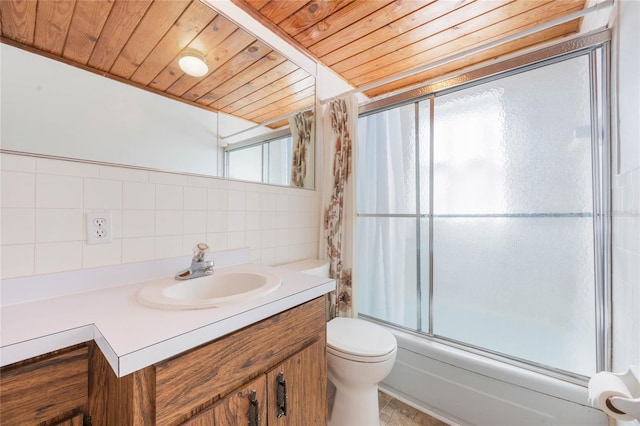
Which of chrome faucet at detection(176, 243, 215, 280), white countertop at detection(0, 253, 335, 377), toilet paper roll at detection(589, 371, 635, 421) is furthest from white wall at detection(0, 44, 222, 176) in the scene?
toilet paper roll at detection(589, 371, 635, 421)

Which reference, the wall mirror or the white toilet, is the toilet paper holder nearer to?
the white toilet

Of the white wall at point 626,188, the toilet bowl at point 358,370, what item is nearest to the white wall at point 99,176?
the toilet bowl at point 358,370

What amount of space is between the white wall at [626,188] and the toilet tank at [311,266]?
4.18 ft

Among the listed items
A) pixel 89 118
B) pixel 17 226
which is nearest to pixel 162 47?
pixel 89 118

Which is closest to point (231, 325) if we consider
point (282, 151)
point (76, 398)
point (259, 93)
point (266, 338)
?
point (266, 338)

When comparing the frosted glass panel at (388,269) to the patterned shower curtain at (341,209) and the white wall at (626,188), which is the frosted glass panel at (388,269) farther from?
the white wall at (626,188)

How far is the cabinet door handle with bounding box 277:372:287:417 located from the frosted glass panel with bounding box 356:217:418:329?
3.26 ft

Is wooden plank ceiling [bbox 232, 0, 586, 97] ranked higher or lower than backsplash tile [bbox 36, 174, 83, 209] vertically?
higher

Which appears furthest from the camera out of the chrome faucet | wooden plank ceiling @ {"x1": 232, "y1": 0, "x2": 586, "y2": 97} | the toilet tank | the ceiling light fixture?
the toilet tank

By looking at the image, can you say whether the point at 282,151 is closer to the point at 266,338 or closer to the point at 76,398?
the point at 266,338

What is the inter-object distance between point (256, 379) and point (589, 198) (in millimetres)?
1607

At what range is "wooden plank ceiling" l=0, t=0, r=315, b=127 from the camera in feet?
2.71

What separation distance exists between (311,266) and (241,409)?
0.89 meters

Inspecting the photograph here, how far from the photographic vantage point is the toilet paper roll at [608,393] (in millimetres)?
641
